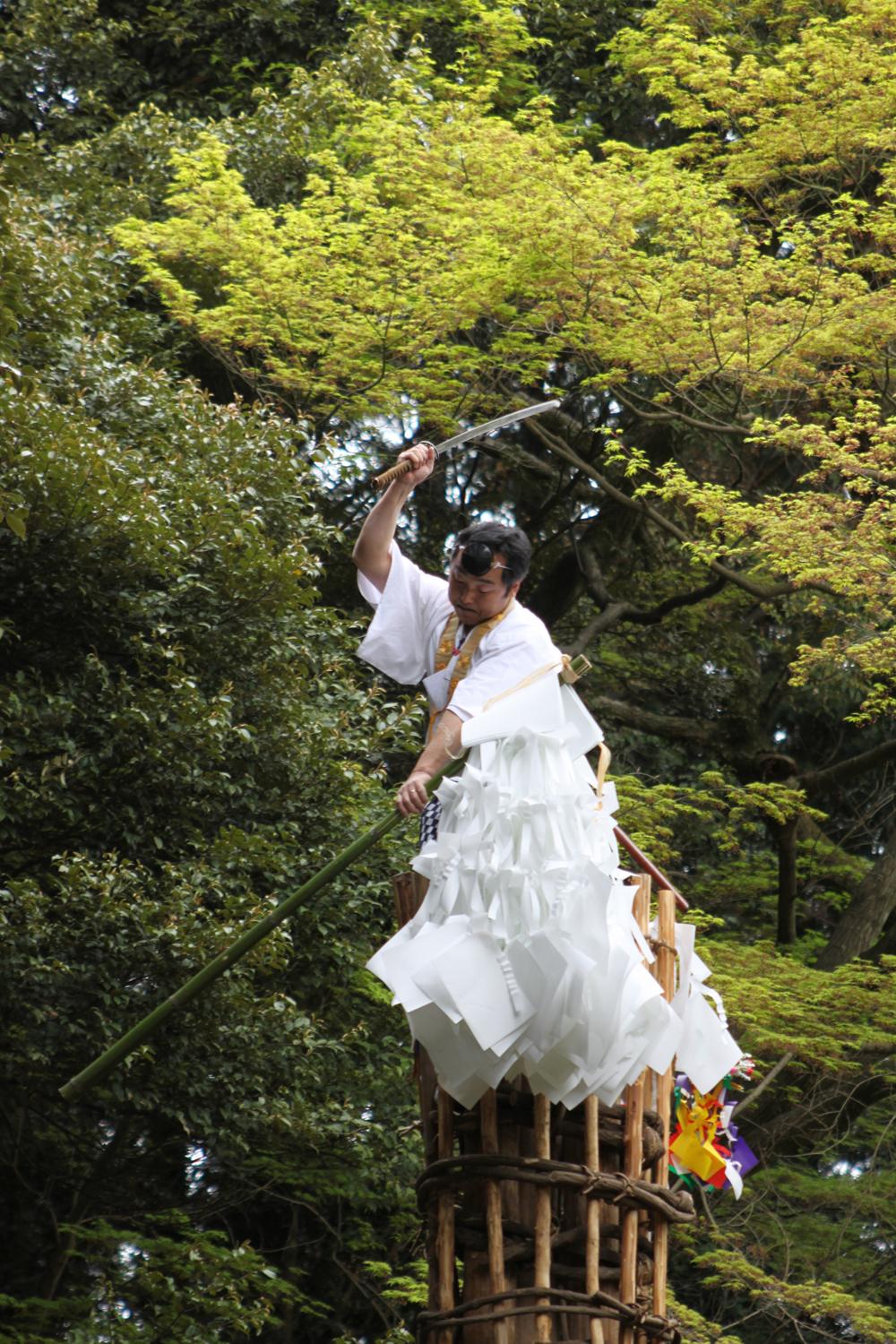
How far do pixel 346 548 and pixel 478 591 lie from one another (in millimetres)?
5747

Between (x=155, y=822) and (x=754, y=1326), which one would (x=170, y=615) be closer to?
(x=155, y=822)

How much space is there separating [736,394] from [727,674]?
2254 millimetres

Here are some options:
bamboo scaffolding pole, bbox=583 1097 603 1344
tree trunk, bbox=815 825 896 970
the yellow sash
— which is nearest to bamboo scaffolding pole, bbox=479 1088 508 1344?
bamboo scaffolding pole, bbox=583 1097 603 1344

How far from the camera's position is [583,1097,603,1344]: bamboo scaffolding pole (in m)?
2.95

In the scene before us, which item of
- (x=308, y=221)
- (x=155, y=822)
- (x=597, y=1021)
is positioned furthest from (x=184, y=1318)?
(x=308, y=221)

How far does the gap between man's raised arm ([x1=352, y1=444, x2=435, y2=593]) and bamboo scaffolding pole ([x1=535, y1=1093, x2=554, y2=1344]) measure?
115 cm

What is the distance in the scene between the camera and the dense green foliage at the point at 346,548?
575 centimetres

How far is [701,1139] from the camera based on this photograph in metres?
3.56

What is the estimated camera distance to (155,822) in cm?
591

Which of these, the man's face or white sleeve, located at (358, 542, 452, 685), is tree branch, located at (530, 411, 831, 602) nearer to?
white sleeve, located at (358, 542, 452, 685)

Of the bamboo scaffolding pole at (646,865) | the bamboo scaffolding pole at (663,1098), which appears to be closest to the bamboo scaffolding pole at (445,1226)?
the bamboo scaffolding pole at (663,1098)

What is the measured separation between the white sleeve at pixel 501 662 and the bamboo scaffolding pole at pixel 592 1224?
75 centimetres

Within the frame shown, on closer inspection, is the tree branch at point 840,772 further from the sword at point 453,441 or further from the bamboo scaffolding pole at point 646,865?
the sword at point 453,441

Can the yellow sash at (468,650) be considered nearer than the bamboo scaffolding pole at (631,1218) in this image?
No
